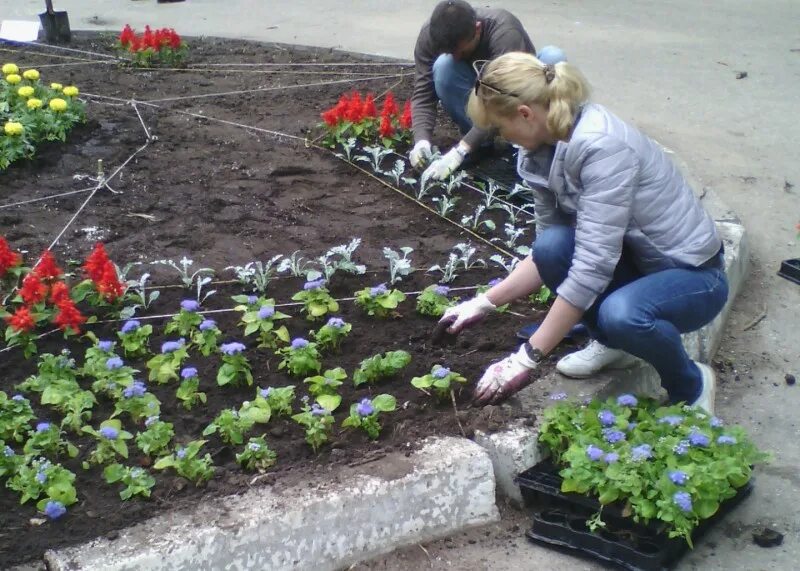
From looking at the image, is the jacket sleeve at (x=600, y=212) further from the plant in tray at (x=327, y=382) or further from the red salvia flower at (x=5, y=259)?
the red salvia flower at (x=5, y=259)

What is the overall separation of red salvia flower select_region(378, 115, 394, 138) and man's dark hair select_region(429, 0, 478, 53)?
753 millimetres

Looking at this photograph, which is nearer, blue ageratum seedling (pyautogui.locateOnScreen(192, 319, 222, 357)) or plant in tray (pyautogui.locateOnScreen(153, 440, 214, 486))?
plant in tray (pyautogui.locateOnScreen(153, 440, 214, 486))

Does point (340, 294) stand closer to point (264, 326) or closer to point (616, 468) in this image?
point (264, 326)

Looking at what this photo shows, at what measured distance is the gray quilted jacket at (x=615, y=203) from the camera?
3.15 metres

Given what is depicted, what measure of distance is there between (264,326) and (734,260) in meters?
2.09

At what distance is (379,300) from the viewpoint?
3.95 metres

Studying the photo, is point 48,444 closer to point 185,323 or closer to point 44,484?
point 44,484

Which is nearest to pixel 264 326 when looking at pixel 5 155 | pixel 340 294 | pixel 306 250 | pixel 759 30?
pixel 340 294

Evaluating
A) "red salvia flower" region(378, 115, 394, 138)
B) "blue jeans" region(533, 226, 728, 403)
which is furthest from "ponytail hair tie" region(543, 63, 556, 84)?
"red salvia flower" region(378, 115, 394, 138)

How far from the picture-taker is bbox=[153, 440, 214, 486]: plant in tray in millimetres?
2953

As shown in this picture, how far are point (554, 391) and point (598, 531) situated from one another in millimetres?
648

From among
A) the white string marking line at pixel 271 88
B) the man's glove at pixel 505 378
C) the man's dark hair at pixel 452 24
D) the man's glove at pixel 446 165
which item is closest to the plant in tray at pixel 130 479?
the man's glove at pixel 505 378

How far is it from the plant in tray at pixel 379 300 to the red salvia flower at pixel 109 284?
0.90 meters

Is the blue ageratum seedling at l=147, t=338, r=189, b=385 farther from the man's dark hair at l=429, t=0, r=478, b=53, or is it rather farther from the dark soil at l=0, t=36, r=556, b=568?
the man's dark hair at l=429, t=0, r=478, b=53
